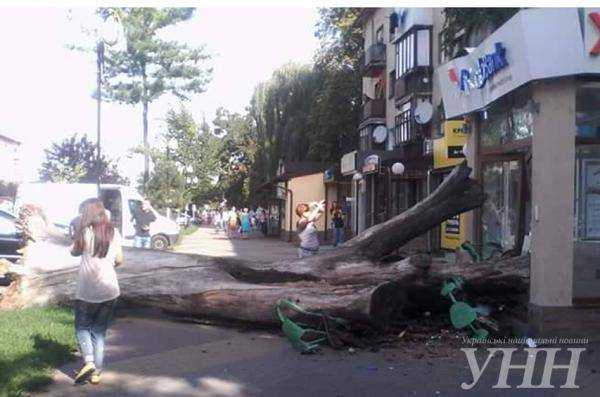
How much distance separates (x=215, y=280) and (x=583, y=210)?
4.47m

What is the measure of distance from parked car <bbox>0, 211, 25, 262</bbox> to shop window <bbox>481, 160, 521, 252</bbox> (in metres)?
8.45

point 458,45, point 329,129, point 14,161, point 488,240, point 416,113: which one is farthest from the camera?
point 14,161

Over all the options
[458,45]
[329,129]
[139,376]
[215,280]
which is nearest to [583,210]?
[215,280]

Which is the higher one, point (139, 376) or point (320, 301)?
point (320, 301)

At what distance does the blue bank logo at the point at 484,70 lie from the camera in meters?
9.09

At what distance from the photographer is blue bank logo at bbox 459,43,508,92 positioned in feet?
29.8

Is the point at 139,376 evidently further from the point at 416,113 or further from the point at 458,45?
the point at 416,113

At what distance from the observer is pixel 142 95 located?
138 feet

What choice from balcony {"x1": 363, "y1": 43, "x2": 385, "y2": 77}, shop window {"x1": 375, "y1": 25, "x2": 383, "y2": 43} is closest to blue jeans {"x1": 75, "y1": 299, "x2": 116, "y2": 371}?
balcony {"x1": 363, "y1": 43, "x2": 385, "y2": 77}

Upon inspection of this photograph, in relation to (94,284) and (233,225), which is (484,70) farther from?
(233,225)

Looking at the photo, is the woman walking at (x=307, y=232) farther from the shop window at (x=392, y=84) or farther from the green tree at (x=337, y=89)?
the green tree at (x=337, y=89)

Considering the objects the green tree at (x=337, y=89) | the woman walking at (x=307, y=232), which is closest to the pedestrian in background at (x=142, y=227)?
the woman walking at (x=307, y=232)

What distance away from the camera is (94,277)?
22.1ft

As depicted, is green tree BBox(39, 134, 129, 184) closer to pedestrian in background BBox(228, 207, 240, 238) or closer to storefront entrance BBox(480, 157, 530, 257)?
pedestrian in background BBox(228, 207, 240, 238)
